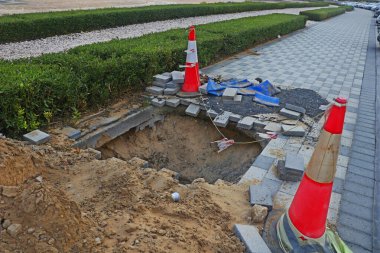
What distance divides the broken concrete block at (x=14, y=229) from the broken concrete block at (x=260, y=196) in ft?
6.67

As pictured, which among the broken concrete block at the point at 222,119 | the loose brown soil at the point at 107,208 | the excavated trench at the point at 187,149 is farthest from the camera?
the broken concrete block at the point at 222,119

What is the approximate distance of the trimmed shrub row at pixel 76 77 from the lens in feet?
13.3

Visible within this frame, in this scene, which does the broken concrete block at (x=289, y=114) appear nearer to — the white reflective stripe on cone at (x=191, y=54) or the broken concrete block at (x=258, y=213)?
the white reflective stripe on cone at (x=191, y=54)

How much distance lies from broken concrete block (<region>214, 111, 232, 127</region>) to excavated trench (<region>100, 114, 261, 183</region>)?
176 millimetres

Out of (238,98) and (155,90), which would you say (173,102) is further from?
(238,98)

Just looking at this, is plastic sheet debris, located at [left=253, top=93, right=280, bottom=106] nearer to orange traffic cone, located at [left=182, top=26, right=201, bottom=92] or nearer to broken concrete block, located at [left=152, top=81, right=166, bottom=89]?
orange traffic cone, located at [left=182, top=26, right=201, bottom=92]

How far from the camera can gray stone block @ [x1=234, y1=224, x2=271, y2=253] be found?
2590 mm

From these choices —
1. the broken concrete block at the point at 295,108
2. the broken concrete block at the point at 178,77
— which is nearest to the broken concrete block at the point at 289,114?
the broken concrete block at the point at 295,108

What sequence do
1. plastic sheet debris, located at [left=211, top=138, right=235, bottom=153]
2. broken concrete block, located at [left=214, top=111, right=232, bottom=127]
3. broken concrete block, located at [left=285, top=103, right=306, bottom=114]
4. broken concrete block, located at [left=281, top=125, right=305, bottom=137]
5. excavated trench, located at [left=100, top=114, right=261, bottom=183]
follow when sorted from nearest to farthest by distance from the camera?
1. excavated trench, located at [left=100, top=114, right=261, bottom=183]
2. broken concrete block, located at [left=281, top=125, right=305, bottom=137]
3. plastic sheet debris, located at [left=211, top=138, right=235, bottom=153]
4. broken concrete block, located at [left=214, top=111, right=232, bottom=127]
5. broken concrete block, located at [left=285, top=103, right=306, bottom=114]

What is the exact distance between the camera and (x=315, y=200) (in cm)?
267

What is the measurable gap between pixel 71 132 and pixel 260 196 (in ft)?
8.41

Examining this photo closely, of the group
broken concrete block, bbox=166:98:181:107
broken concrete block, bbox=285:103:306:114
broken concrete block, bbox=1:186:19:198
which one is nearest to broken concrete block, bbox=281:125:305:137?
broken concrete block, bbox=285:103:306:114

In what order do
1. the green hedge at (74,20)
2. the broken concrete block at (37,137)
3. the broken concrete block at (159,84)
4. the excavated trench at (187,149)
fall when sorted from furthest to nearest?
the green hedge at (74,20) < the broken concrete block at (159,84) < the excavated trench at (187,149) < the broken concrete block at (37,137)

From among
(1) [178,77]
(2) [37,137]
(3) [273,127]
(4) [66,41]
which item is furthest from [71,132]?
(4) [66,41]
